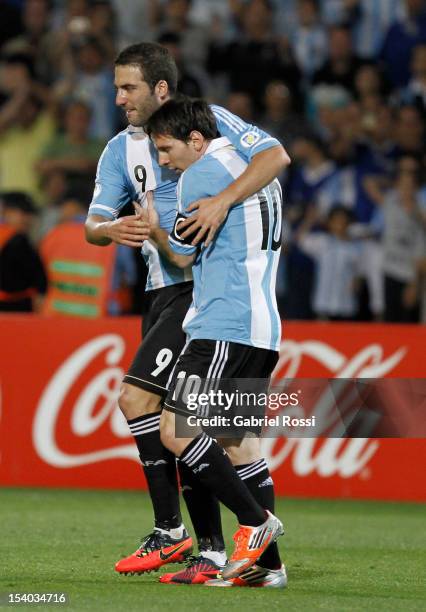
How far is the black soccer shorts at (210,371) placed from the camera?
5387 mm

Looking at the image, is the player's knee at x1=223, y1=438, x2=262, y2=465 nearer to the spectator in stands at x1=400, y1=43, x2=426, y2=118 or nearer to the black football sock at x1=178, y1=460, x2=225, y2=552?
the black football sock at x1=178, y1=460, x2=225, y2=552

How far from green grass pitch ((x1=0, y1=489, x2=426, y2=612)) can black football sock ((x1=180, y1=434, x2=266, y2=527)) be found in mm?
339

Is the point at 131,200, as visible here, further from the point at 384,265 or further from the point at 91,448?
the point at 384,265

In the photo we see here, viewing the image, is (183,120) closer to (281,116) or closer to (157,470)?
(157,470)

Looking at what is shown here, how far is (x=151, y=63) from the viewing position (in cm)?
612

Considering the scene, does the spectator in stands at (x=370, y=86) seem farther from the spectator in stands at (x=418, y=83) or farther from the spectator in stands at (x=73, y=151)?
the spectator in stands at (x=73, y=151)

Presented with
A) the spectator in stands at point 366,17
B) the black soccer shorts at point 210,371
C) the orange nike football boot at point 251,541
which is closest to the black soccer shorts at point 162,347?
the black soccer shorts at point 210,371

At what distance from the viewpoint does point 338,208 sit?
11578mm

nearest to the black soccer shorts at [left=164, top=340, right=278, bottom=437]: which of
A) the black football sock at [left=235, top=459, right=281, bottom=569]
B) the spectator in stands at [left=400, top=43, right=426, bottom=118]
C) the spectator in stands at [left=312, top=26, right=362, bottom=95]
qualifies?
the black football sock at [left=235, top=459, right=281, bottom=569]

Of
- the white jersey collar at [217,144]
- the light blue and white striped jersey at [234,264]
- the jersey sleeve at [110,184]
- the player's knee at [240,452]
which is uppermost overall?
the white jersey collar at [217,144]

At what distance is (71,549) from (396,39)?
8.05 m

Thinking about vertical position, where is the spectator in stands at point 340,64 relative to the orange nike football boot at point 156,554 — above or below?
above

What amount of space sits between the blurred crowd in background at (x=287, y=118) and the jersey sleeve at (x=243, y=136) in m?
5.61

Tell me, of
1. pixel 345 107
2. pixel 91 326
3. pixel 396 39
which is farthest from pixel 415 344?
pixel 396 39
